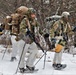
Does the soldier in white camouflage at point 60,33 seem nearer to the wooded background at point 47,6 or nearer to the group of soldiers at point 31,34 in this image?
the group of soldiers at point 31,34

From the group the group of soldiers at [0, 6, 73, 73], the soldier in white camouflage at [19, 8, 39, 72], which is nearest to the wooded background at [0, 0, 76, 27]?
the group of soldiers at [0, 6, 73, 73]

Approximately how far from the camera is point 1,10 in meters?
21.2

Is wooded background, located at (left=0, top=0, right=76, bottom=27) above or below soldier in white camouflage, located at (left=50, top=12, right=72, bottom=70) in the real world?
above

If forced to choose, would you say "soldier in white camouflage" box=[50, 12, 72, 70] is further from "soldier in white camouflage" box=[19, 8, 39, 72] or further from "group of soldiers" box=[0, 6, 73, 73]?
"soldier in white camouflage" box=[19, 8, 39, 72]

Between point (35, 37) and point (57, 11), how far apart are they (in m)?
9.98

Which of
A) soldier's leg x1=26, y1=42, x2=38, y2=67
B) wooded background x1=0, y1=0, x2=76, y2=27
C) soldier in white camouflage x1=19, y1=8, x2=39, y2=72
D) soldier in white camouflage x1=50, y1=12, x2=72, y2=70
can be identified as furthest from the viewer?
wooded background x1=0, y1=0, x2=76, y2=27

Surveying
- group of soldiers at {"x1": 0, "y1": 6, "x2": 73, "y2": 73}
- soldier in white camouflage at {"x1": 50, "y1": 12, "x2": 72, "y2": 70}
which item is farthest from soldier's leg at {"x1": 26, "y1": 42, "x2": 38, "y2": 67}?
soldier in white camouflage at {"x1": 50, "y1": 12, "x2": 72, "y2": 70}

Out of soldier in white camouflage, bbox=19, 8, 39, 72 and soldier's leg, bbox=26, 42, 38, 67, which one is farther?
soldier's leg, bbox=26, 42, 38, 67

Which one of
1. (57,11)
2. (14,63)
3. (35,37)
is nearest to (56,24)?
(35,37)

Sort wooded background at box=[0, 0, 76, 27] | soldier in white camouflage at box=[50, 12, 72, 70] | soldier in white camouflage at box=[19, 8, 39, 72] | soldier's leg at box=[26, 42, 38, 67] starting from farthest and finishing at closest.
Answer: wooded background at box=[0, 0, 76, 27]
soldier in white camouflage at box=[50, 12, 72, 70]
soldier's leg at box=[26, 42, 38, 67]
soldier in white camouflage at box=[19, 8, 39, 72]

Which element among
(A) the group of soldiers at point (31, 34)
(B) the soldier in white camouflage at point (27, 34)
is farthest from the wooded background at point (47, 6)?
(B) the soldier in white camouflage at point (27, 34)

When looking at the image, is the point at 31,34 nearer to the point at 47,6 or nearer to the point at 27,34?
the point at 27,34

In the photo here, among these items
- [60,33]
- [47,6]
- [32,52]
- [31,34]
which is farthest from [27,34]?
[47,6]

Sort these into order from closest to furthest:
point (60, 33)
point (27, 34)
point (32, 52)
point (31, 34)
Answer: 1. point (27, 34)
2. point (31, 34)
3. point (32, 52)
4. point (60, 33)
